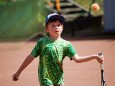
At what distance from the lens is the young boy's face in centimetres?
424

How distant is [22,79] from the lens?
833 cm

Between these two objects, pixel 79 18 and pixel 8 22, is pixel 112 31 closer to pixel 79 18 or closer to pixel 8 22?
pixel 79 18

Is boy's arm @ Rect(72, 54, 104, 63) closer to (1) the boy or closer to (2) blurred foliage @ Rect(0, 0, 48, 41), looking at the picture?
(1) the boy

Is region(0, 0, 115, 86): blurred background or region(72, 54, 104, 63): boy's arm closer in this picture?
region(72, 54, 104, 63): boy's arm

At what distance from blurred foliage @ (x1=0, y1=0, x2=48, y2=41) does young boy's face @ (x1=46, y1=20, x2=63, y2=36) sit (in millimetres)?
9300

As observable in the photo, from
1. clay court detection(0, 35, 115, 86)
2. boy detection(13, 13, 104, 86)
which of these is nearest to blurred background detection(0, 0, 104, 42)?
clay court detection(0, 35, 115, 86)

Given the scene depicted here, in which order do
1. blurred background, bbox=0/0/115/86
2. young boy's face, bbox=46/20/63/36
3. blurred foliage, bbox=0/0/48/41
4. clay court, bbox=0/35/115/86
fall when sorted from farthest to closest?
1. blurred foliage, bbox=0/0/48/41
2. blurred background, bbox=0/0/115/86
3. clay court, bbox=0/35/115/86
4. young boy's face, bbox=46/20/63/36

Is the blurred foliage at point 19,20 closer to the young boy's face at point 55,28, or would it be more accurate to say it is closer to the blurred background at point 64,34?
the blurred background at point 64,34

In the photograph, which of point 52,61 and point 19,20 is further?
point 19,20

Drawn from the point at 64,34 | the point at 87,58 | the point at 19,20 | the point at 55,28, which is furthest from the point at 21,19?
the point at 87,58

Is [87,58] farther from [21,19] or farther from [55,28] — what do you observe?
[21,19]

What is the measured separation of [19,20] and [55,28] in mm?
9693

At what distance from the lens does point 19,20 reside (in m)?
13.8

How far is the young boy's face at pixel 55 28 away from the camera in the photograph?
13.9 ft
